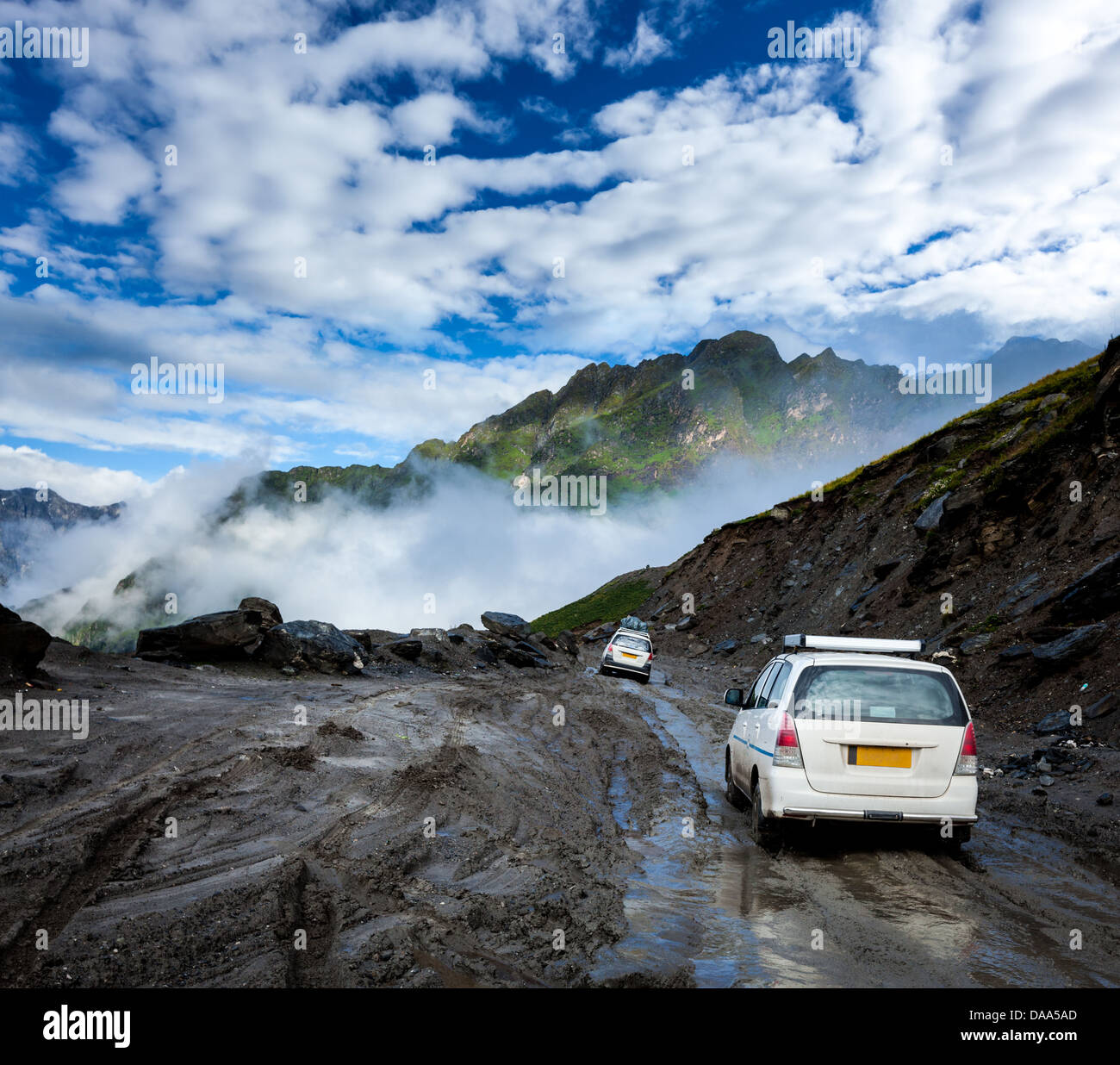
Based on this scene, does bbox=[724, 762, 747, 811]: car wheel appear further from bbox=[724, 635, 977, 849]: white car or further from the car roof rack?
the car roof rack

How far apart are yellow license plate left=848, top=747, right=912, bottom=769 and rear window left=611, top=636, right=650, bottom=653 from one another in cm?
2540

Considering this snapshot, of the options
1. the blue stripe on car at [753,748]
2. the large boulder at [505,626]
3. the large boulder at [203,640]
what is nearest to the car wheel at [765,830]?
the blue stripe on car at [753,748]

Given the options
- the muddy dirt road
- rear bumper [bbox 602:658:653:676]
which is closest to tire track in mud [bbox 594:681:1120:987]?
the muddy dirt road

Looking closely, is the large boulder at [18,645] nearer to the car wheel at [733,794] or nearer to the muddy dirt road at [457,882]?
the muddy dirt road at [457,882]

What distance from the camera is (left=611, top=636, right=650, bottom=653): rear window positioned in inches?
1272

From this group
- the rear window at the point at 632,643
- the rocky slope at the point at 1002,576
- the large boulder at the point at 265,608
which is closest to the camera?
the rocky slope at the point at 1002,576

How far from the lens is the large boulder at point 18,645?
1477 cm

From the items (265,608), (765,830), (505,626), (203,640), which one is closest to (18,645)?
(203,640)

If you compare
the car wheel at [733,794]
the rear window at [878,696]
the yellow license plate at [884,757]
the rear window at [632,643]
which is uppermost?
the rear window at [878,696]

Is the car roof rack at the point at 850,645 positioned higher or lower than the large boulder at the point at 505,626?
higher

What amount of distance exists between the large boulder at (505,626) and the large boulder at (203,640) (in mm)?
15804
